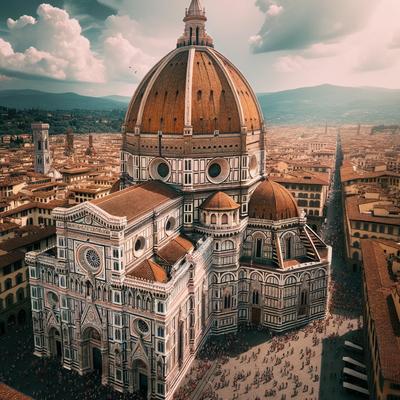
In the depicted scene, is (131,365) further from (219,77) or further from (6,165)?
(6,165)

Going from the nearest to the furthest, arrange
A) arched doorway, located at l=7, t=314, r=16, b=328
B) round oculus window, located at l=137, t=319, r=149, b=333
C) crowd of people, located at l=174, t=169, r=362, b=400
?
round oculus window, located at l=137, t=319, r=149, b=333, crowd of people, located at l=174, t=169, r=362, b=400, arched doorway, located at l=7, t=314, r=16, b=328

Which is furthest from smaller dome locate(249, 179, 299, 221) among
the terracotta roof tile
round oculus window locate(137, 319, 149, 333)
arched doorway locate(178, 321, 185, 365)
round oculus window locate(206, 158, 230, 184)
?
round oculus window locate(137, 319, 149, 333)

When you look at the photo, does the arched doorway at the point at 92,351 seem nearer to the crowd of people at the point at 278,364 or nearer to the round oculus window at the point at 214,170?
the crowd of people at the point at 278,364

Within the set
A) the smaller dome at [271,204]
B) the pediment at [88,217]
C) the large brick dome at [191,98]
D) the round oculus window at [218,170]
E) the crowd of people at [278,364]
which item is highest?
the large brick dome at [191,98]

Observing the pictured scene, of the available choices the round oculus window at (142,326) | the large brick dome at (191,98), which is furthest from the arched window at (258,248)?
the round oculus window at (142,326)

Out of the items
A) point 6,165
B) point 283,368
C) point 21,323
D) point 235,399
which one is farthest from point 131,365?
point 6,165

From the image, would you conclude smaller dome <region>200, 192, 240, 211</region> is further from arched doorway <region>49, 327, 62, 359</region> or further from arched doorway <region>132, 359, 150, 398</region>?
arched doorway <region>49, 327, 62, 359</region>

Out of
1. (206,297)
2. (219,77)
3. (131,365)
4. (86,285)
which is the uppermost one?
(219,77)
